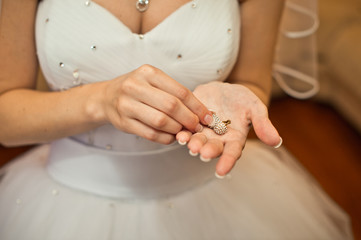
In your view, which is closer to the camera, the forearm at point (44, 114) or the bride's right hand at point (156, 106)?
the bride's right hand at point (156, 106)

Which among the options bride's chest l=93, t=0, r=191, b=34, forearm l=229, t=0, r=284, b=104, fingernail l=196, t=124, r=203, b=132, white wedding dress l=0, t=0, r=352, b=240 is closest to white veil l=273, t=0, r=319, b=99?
forearm l=229, t=0, r=284, b=104

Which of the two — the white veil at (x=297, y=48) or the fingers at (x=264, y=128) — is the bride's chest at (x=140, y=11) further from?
the white veil at (x=297, y=48)

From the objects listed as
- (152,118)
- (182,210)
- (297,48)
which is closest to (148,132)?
(152,118)

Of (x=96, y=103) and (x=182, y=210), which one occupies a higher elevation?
(x=96, y=103)

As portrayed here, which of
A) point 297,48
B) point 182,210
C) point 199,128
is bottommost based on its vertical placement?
point 182,210

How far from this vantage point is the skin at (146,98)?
46 cm

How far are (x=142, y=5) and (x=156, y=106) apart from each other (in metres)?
0.23

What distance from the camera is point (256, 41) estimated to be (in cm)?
76

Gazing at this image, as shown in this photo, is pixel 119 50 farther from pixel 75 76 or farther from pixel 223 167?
pixel 223 167

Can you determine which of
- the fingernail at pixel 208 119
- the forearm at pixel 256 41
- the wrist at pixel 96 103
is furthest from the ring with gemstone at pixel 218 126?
the forearm at pixel 256 41

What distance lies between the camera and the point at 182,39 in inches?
24.3

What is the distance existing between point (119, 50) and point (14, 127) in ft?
0.81

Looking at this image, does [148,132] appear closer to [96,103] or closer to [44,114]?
[96,103]

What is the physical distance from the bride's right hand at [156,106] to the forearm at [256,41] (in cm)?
31
